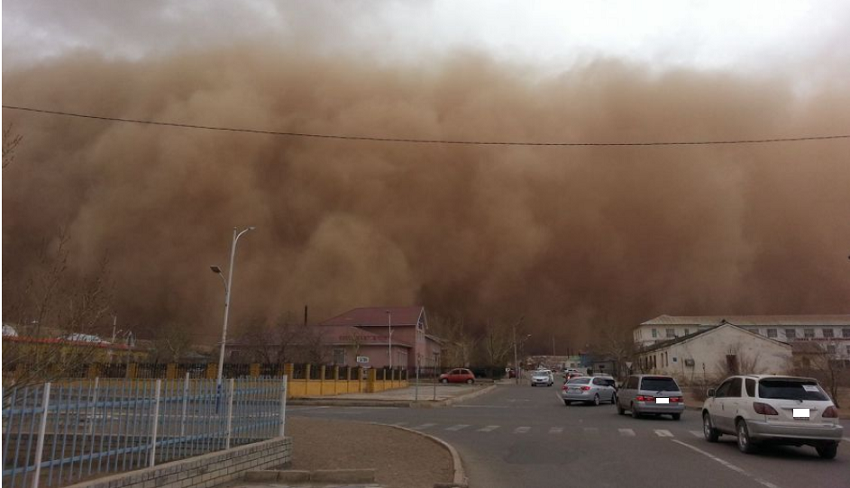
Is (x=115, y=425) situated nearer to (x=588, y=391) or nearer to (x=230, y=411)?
(x=230, y=411)

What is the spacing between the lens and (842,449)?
906 cm

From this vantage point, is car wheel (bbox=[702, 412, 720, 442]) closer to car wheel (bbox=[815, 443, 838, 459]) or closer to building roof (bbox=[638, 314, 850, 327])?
car wheel (bbox=[815, 443, 838, 459])

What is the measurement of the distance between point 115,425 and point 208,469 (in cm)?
112

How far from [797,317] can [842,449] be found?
206 feet

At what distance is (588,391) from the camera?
787 inches

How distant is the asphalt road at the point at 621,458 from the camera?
629 cm

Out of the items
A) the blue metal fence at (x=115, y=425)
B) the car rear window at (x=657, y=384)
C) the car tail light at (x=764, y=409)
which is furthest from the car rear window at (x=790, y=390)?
the blue metal fence at (x=115, y=425)

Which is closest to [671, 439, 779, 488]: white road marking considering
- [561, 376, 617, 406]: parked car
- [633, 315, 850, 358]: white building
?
[561, 376, 617, 406]: parked car

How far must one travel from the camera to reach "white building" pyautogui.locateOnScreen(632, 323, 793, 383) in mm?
37531

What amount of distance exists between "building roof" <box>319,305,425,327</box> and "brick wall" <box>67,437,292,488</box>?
128ft

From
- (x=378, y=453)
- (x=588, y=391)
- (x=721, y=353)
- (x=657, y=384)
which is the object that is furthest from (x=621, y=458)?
(x=721, y=353)

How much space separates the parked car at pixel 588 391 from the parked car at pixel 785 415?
11413 mm

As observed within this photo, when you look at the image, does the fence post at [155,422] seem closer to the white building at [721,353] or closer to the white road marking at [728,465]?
the white road marking at [728,465]

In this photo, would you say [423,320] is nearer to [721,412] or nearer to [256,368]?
[256,368]
